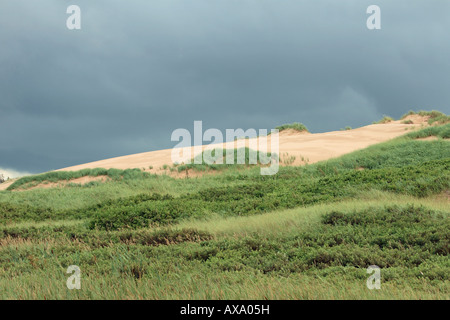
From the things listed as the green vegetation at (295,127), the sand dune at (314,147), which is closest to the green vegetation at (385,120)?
the sand dune at (314,147)

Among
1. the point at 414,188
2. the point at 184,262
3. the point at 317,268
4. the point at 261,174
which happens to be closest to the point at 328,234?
the point at 317,268

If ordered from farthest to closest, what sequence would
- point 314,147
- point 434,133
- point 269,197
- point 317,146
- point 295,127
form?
point 295,127 < point 317,146 < point 314,147 < point 434,133 < point 269,197

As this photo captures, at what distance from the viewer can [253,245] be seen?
26.8ft

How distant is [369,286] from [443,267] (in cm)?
175

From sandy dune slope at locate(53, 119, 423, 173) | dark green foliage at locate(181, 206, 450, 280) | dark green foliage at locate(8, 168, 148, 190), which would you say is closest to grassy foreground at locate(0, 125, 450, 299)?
dark green foliage at locate(181, 206, 450, 280)

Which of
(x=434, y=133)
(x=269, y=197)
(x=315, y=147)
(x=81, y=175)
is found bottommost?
(x=269, y=197)

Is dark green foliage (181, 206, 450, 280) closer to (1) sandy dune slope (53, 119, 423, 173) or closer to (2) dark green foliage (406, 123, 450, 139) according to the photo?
(1) sandy dune slope (53, 119, 423, 173)

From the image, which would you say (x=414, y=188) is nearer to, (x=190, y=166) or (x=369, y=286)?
(x=369, y=286)

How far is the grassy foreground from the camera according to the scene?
5.23 m

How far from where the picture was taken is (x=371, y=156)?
26250 millimetres

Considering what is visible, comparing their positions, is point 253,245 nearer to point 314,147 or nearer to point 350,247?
point 350,247

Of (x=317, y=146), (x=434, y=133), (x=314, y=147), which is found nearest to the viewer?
(x=434, y=133)

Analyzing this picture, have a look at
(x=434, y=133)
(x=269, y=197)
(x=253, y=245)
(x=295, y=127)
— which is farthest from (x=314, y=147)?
(x=253, y=245)

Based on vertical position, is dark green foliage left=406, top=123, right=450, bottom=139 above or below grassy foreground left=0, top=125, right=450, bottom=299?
above
